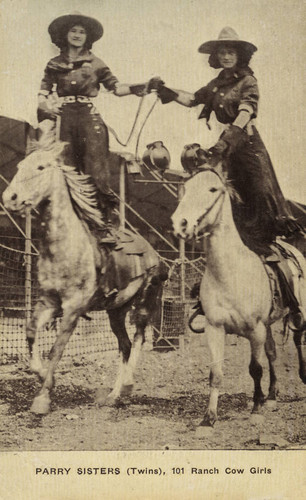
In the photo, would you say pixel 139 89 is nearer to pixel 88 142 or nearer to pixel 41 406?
pixel 88 142

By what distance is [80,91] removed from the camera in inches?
151

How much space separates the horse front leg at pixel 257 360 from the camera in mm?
3775

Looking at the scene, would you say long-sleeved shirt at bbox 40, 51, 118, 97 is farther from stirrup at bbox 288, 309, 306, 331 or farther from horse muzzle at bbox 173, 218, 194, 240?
stirrup at bbox 288, 309, 306, 331

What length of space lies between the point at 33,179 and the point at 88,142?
0.38m

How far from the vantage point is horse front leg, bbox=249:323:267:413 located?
12.4ft

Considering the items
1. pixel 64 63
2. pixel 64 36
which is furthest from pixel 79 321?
pixel 64 36

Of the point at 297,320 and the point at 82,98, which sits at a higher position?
the point at 82,98

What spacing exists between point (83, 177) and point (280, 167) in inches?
45.0

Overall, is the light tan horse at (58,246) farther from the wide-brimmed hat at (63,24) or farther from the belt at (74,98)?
the wide-brimmed hat at (63,24)

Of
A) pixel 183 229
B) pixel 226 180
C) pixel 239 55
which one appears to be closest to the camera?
pixel 183 229

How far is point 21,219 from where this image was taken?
12.4 ft
